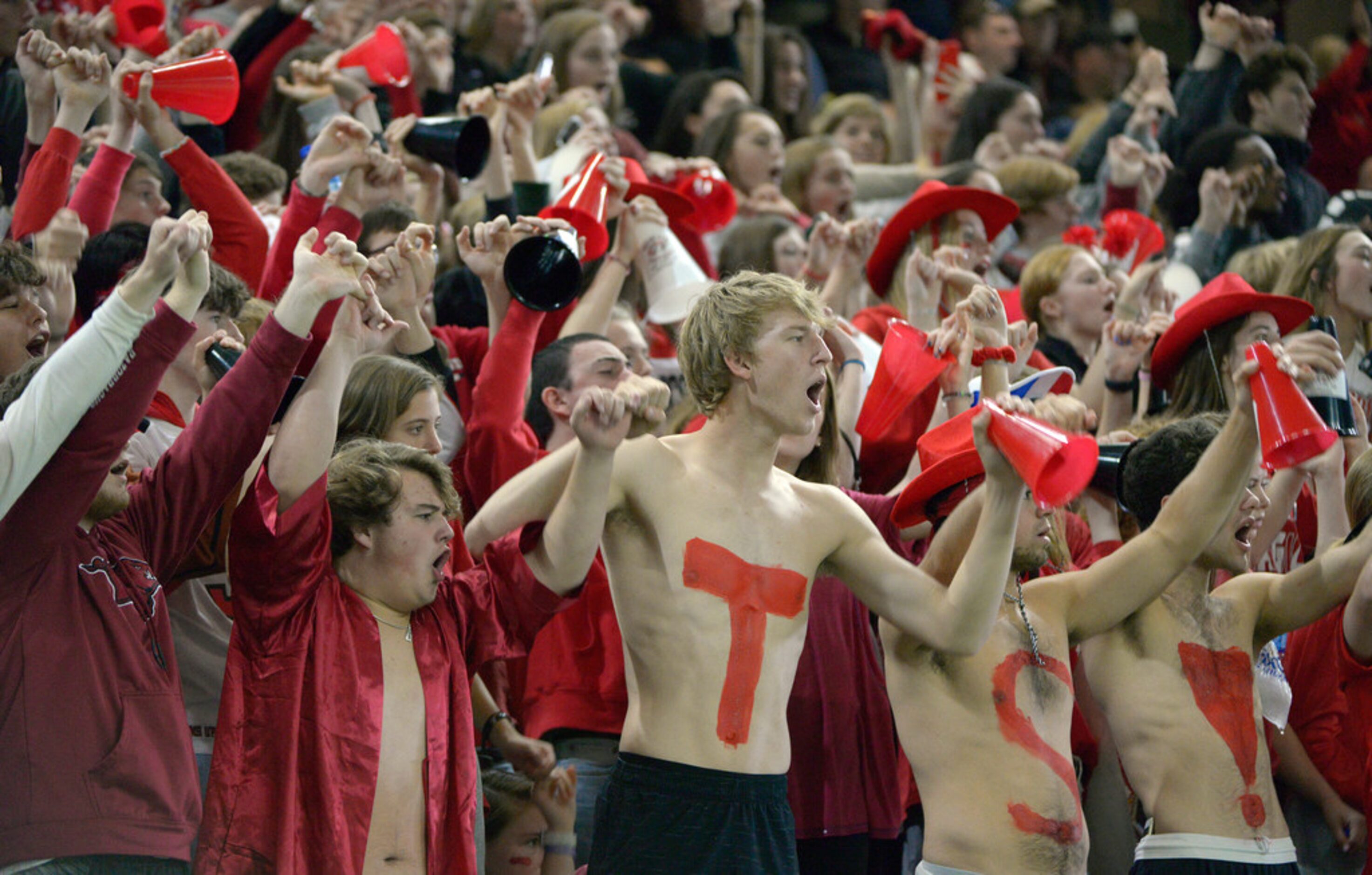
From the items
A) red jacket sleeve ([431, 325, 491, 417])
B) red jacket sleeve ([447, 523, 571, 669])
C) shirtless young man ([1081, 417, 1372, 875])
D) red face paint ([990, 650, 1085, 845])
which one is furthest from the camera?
red jacket sleeve ([431, 325, 491, 417])

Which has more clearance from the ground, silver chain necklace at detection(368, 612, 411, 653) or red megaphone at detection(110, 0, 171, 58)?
red megaphone at detection(110, 0, 171, 58)

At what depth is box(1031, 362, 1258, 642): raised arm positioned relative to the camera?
352cm

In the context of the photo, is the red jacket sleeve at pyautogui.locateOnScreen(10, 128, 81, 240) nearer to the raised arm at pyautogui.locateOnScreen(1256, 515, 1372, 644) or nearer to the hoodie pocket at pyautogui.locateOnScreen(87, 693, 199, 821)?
the hoodie pocket at pyautogui.locateOnScreen(87, 693, 199, 821)

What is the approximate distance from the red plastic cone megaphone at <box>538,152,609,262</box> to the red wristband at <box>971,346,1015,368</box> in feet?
3.59

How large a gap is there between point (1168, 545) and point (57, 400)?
2.33 meters

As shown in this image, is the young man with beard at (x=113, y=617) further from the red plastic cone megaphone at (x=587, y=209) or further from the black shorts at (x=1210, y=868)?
the black shorts at (x=1210, y=868)

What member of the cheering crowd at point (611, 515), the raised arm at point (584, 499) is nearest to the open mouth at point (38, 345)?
the cheering crowd at point (611, 515)

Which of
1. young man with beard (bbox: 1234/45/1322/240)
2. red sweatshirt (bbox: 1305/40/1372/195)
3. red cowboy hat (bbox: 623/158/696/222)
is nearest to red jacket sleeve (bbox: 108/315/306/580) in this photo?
red cowboy hat (bbox: 623/158/696/222)

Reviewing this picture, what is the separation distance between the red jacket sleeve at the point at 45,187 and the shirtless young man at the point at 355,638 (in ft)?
4.52

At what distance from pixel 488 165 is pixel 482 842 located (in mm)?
2365

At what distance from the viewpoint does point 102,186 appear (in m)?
4.29

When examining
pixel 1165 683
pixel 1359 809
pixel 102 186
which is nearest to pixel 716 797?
pixel 1165 683

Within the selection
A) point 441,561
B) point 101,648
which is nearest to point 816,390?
point 441,561

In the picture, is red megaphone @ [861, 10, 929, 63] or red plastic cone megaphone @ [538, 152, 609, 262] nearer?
red plastic cone megaphone @ [538, 152, 609, 262]
